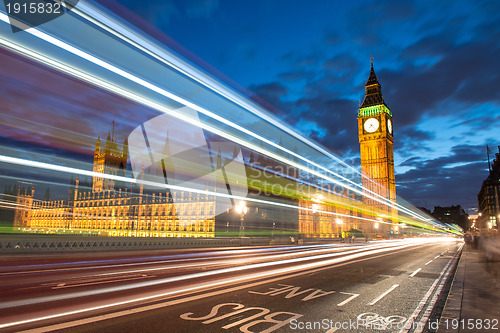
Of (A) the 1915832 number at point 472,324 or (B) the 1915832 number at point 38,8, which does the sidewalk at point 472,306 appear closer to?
(A) the 1915832 number at point 472,324

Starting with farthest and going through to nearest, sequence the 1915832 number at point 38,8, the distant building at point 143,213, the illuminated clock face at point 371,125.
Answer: the illuminated clock face at point 371,125, the distant building at point 143,213, the 1915832 number at point 38,8

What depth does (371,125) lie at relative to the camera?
123 metres

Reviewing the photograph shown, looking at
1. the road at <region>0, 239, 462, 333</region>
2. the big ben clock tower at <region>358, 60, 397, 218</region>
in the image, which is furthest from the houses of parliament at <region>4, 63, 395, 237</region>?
the road at <region>0, 239, 462, 333</region>

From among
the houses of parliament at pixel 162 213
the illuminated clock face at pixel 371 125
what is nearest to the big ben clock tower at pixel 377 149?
the illuminated clock face at pixel 371 125

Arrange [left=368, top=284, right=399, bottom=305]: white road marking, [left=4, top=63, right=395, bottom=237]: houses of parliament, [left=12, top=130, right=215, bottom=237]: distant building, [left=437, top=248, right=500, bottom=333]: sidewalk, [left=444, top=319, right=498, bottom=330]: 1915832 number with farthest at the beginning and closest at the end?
[left=12, top=130, right=215, bottom=237]: distant building → [left=4, top=63, right=395, bottom=237]: houses of parliament → [left=368, top=284, right=399, bottom=305]: white road marking → [left=437, top=248, right=500, bottom=333]: sidewalk → [left=444, top=319, right=498, bottom=330]: 1915832 number

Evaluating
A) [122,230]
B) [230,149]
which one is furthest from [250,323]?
[122,230]

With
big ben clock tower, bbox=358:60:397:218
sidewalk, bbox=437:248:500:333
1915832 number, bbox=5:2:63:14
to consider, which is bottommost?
sidewalk, bbox=437:248:500:333

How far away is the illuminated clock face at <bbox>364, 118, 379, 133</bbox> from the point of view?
122125mm

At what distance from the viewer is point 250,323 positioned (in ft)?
20.0

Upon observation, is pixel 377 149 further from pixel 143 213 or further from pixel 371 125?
pixel 143 213

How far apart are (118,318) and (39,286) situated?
4566 millimetres

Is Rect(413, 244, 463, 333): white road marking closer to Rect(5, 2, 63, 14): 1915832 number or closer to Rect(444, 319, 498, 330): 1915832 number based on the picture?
Rect(444, 319, 498, 330): 1915832 number

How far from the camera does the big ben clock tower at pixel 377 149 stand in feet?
382

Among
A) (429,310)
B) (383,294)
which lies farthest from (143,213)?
(429,310)
